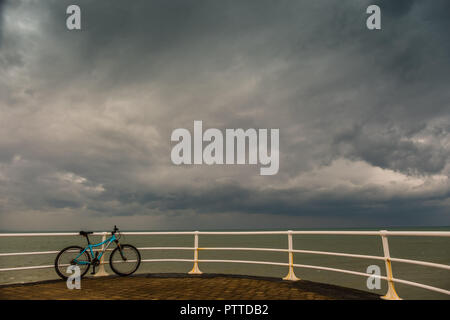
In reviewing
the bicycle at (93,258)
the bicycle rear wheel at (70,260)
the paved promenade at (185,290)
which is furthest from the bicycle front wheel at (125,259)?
the bicycle rear wheel at (70,260)

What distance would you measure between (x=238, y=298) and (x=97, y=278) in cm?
428

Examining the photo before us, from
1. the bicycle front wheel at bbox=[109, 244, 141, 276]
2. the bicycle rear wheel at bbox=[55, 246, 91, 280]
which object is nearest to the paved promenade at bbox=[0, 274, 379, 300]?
the bicycle rear wheel at bbox=[55, 246, 91, 280]

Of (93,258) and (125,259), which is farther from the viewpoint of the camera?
(125,259)

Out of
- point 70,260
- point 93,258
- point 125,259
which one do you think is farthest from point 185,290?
point 70,260

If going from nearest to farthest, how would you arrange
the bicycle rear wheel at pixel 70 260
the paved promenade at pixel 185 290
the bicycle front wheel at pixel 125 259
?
the paved promenade at pixel 185 290, the bicycle rear wheel at pixel 70 260, the bicycle front wheel at pixel 125 259

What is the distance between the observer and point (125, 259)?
789 cm

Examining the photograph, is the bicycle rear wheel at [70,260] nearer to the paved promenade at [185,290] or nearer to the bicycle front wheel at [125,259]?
the paved promenade at [185,290]

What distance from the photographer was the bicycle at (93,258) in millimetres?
7326

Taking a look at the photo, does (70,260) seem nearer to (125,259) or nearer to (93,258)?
(93,258)

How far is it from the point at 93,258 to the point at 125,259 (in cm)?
80
